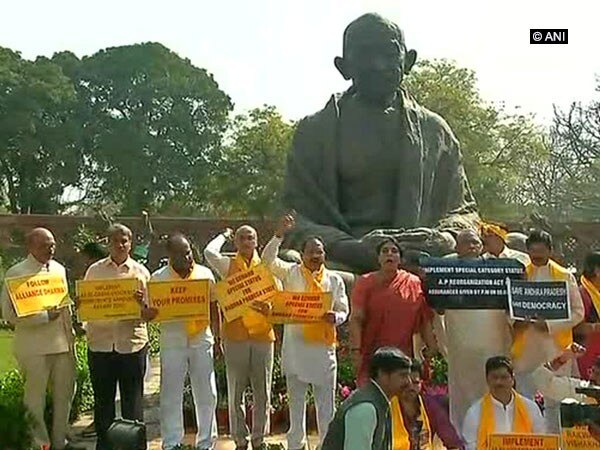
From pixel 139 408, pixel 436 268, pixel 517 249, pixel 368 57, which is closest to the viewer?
pixel 436 268

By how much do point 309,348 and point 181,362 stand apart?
856 millimetres

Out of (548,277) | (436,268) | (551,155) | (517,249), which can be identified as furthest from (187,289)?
(551,155)

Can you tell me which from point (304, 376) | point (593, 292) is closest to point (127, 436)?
point (304, 376)

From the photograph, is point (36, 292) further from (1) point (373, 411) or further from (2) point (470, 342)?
(1) point (373, 411)

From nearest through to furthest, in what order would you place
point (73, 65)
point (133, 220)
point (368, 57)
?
1. point (368, 57)
2. point (133, 220)
3. point (73, 65)

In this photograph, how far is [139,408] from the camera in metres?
6.80

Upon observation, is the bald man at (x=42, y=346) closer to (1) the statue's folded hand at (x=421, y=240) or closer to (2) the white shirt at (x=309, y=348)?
(2) the white shirt at (x=309, y=348)

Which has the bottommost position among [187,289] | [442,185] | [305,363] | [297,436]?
[297,436]

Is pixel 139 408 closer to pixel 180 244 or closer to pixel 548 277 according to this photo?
Answer: pixel 180 244

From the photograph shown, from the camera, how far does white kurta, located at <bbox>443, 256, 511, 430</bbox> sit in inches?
249

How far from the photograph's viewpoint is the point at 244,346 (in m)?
6.79

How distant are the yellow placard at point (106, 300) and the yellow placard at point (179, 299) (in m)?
0.16

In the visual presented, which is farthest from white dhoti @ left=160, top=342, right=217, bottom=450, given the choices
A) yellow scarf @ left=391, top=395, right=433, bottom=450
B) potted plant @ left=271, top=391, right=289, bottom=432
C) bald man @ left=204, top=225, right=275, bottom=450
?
yellow scarf @ left=391, top=395, right=433, bottom=450

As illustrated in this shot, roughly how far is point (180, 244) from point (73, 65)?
3243 cm
